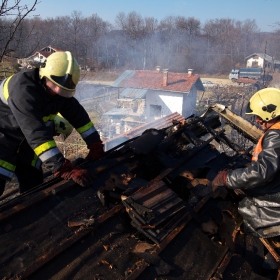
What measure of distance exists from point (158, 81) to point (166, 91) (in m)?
1.55

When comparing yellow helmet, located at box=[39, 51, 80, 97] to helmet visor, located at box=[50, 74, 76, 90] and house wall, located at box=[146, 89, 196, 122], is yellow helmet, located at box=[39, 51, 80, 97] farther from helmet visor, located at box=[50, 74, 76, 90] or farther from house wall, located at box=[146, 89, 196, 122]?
house wall, located at box=[146, 89, 196, 122]

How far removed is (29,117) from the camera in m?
2.86

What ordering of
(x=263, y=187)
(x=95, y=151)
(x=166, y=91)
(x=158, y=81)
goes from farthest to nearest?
(x=158, y=81)
(x=166, y=91)
(x=95, y=151)
(x=263, y=187)

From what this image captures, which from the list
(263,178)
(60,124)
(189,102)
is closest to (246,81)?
(189,102)

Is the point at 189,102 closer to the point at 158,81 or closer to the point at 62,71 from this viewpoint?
the point at 158,81

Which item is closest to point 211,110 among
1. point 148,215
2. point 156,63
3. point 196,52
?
point 148,215

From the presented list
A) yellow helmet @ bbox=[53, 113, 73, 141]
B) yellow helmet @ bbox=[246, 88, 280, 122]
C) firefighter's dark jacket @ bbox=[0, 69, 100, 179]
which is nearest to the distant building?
yellow helmet @ bbox=[53, 113, 73, 141]

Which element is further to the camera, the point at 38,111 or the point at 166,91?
the point at 166,91

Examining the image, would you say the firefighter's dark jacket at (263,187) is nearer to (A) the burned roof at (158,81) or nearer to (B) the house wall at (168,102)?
(B) the house wall at (168,102)

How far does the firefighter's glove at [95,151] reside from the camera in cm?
369

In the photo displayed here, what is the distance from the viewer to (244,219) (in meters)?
3.05

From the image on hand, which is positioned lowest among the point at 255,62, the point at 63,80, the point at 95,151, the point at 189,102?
the point at 189,102

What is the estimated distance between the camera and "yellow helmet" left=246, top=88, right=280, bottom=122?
113 inches

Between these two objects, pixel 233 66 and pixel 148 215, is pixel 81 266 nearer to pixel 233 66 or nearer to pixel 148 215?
pixel 148 215
